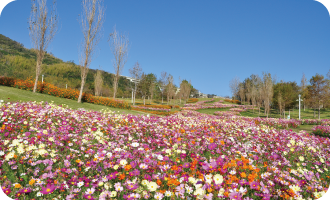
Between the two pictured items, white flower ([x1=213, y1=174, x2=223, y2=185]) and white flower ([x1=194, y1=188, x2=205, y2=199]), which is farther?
white flower ([x1=213, y1=174, x2=223, y2=185])

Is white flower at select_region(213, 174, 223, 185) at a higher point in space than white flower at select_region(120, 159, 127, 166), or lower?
lower

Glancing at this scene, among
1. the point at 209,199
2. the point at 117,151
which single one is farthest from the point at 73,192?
the point at 209,199

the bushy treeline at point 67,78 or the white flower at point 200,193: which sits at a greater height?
the bushy treeline at point 67,78

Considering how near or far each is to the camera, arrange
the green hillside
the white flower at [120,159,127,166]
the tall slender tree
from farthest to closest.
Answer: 1. the green hillside
2. the tall slender tree
3. the white flower at [120,159,127,166]

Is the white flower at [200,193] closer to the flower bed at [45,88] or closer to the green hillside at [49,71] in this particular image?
the flower bed at [45,88]

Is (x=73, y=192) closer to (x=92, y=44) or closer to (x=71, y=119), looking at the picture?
Result: (x=71, y=119)

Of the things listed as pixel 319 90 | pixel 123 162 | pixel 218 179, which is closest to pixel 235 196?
pixel 218 179

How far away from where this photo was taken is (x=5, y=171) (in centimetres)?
236

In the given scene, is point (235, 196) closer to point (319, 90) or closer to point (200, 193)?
point (200, 193)

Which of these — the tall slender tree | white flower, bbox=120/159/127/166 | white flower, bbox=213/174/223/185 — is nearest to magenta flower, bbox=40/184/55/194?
white flower, bbox=120/159/127/166

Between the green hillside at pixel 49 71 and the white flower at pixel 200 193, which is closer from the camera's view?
the white flower at pixel 200 193

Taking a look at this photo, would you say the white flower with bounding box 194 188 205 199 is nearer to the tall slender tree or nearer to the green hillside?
the tall slender tree

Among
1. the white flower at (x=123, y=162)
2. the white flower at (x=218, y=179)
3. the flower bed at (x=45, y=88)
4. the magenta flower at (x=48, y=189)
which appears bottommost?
the magenta flower at (x=48, y=189)

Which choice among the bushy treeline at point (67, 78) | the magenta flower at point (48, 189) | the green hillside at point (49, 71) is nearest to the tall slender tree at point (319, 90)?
the bushy treeline at point (67, 78)
